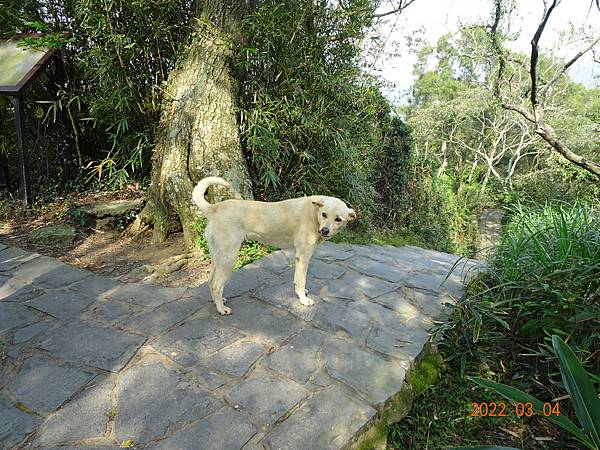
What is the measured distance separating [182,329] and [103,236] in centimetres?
302

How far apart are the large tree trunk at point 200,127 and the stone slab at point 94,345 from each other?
194 cm

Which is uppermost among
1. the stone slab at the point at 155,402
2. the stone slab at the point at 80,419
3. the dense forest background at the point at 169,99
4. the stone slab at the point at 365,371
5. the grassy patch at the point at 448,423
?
the dense forest background at the point at 169,99

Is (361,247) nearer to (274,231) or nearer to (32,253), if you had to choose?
(274,231)

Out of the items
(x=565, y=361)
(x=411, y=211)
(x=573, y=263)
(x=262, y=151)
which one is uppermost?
(x=262, y=151)

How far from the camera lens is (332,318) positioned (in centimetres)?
295

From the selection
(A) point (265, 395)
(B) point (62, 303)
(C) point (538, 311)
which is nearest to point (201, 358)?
(A) point (265, 395)

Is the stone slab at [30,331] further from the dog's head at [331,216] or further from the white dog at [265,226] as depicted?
the dog's head at [331,216]

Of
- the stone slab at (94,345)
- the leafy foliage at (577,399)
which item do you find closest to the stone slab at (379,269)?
the leafy foliage at (577,399)

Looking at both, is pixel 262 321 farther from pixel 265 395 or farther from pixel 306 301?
pixel 265 395

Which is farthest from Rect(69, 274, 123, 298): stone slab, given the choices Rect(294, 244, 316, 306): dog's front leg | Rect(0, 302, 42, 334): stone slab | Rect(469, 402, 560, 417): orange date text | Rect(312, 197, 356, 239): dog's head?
Rect(469, 402, 560, 417): orange date text

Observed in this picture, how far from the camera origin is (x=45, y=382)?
7.02ft

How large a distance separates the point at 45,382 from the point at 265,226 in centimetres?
176

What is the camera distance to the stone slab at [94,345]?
2.34 metres

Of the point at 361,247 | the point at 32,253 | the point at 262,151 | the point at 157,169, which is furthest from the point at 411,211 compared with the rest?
the point at 32,253
